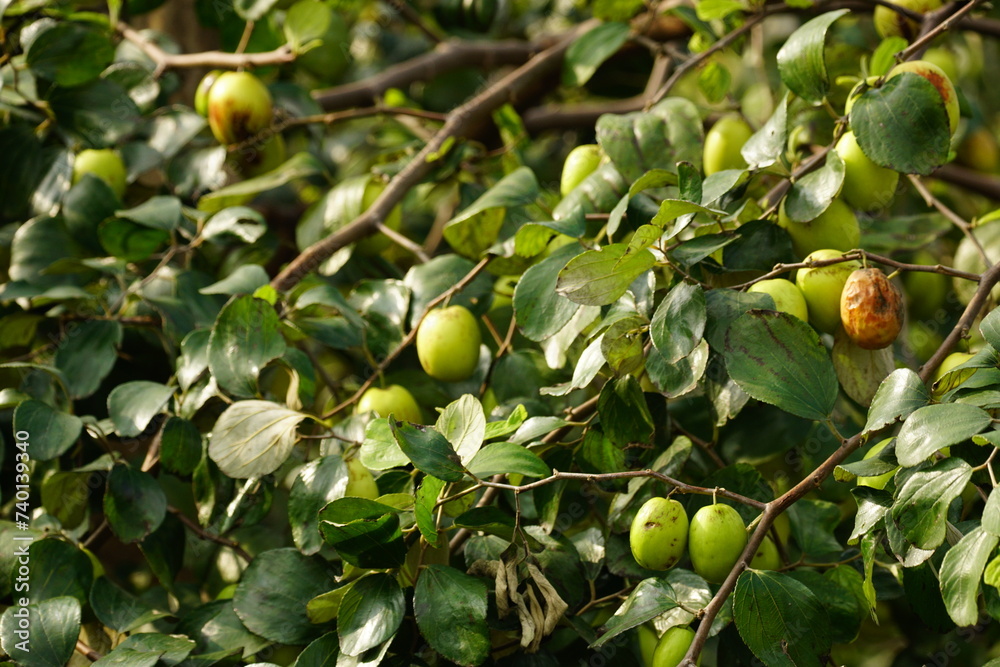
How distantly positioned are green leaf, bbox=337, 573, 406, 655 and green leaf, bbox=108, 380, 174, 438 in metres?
0.28

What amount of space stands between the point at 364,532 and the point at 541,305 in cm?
24

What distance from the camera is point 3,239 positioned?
3.40 feet

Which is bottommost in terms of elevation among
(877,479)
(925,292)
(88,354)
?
(925,292)

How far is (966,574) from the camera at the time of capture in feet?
1.50

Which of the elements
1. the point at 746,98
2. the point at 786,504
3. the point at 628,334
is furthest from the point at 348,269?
the point at 746,98

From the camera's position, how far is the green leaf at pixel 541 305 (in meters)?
0.70

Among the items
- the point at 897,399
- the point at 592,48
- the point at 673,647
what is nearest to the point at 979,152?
the point at 592,48

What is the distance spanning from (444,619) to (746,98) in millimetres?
1159

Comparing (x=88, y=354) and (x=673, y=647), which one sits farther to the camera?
(x=88, y=354)

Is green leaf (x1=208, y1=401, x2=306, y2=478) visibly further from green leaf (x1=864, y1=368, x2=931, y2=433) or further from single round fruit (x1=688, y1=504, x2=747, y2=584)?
green leaf (x1=864, y1=368, x2=931, y2=433)

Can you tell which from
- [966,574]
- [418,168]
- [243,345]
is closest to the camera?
[966,574]

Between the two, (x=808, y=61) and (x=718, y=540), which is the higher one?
(x=808, y=61)

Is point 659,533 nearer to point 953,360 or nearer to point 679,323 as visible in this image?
point 679,323

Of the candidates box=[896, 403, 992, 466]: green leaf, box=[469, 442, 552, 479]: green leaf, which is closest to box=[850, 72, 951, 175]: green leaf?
box=[896, 403, 992, 466]: green leaf
